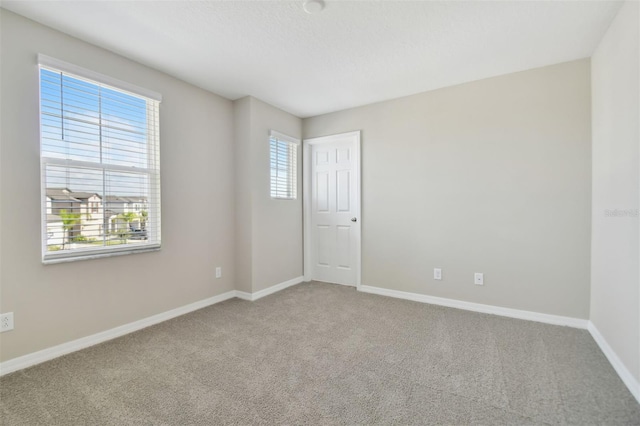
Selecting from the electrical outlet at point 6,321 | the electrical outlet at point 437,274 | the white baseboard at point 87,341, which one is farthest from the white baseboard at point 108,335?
the electrical outlet at point 437,274

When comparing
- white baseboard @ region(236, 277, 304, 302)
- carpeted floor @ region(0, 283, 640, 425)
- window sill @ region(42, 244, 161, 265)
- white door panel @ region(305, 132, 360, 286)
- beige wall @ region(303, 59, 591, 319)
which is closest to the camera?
carpeted floor @ region(0, 283, 640, 425)

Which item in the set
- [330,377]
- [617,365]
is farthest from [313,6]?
[617,365]

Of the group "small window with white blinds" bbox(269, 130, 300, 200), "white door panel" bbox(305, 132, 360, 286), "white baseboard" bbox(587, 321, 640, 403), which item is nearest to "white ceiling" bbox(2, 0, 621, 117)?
"small window with white blinds" bbox(269, 130, 300, 200)

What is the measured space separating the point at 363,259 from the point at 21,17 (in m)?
3.77

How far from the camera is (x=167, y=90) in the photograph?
2.90 meters

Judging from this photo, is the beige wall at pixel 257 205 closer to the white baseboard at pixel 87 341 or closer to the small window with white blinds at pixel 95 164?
the white baseboard at pixel 87 341

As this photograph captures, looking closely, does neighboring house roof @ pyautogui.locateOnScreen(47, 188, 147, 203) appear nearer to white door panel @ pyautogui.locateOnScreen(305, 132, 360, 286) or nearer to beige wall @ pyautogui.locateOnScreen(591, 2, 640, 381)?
white door panel @ pyautogui.locateOnScreen(305, 132, 360, 286)

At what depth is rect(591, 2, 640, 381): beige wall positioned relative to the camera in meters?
1.76

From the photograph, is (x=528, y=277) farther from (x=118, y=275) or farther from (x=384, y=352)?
(x=118, y=275)

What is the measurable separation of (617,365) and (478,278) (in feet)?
4.02

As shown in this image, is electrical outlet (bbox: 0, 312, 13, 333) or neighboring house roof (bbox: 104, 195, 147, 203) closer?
electrical outlet (bbox: 0, 312, 13, 333)

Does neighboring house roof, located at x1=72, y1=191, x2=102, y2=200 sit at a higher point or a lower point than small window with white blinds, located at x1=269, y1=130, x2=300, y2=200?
lower

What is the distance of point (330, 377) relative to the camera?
1909 mm

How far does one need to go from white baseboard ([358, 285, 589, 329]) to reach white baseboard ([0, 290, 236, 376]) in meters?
2.16
